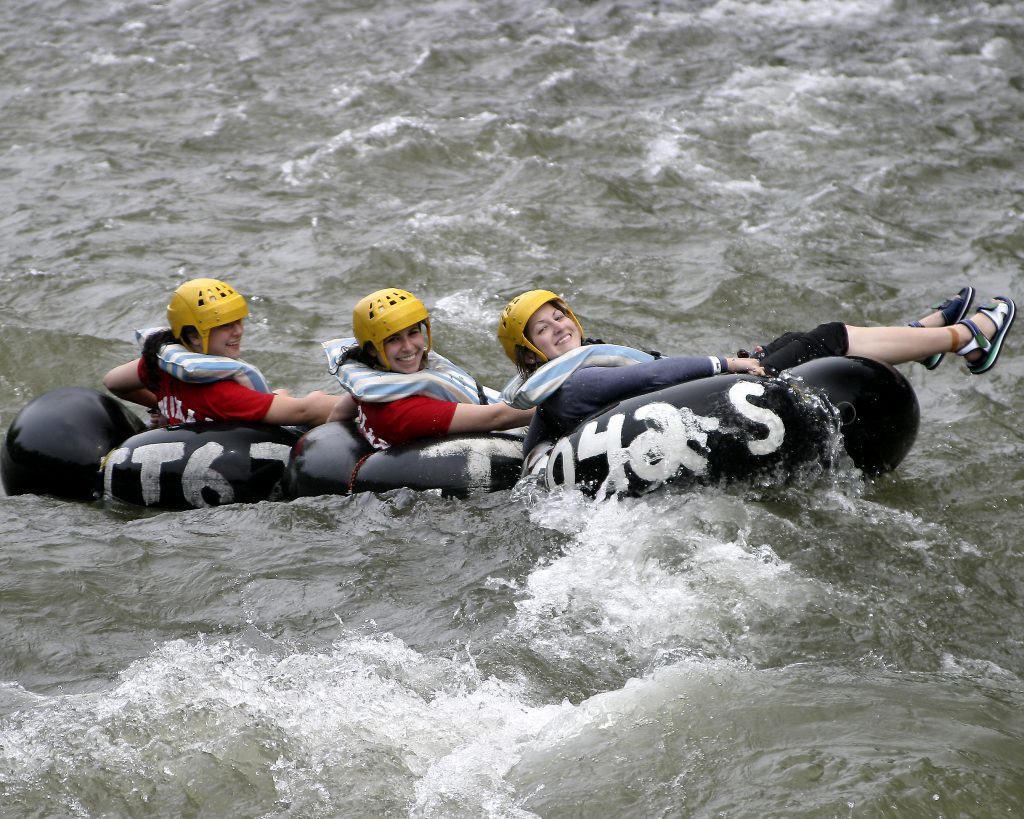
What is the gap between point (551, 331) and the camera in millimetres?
6871

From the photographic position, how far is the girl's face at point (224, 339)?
745cm

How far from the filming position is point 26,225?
12.5 meters

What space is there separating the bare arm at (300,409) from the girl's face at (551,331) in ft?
4.70

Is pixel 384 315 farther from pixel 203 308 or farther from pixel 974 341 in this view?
pixel 974 341

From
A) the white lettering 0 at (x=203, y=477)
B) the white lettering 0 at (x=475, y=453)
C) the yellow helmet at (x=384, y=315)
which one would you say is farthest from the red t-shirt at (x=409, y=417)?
the white lettering 0 at (x=203, y=477)

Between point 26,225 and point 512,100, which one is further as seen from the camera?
point 512,100

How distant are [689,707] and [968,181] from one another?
30.1 feet

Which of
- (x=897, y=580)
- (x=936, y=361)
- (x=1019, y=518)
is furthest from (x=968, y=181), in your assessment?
(x=897, y=580)

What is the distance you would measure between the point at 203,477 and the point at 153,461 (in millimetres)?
312

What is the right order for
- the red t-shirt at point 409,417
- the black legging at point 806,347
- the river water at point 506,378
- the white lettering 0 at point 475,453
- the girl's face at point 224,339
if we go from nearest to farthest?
the river water at point 506,378 < the black legging at point 806,347 < the white lettering 0 at point 475,453 < the red t-shirt at point 409,417 < the girl's face at point 224,339

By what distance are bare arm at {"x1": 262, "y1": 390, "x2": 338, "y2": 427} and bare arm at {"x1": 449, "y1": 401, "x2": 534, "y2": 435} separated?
0.90m

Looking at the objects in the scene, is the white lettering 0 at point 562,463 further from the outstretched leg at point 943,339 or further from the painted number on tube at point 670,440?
the outstretched leg at point 943,339

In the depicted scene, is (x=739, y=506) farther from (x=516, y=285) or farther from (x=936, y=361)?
(x=516, y=285)

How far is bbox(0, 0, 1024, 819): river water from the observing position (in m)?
4.58
